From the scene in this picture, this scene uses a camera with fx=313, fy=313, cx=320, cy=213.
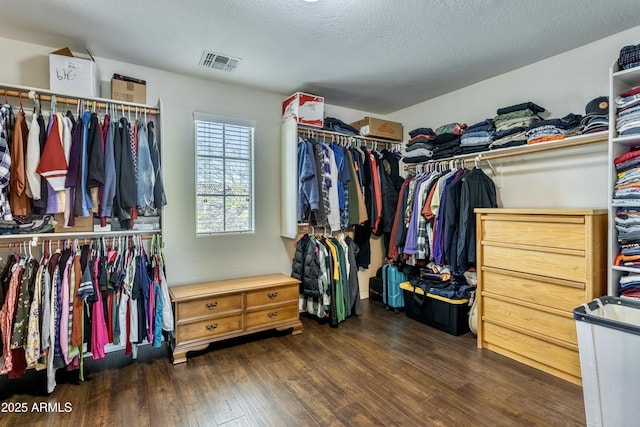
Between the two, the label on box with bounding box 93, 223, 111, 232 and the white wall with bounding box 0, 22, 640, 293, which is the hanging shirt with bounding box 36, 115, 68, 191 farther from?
the white wall with bounding box 0, 22, 640, 293

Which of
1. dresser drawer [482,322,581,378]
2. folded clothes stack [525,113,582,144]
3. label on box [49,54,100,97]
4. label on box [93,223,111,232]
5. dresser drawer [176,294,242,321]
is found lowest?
dresser drawer [482,322,581,378]

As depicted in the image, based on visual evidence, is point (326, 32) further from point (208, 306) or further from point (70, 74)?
point (208, 306)

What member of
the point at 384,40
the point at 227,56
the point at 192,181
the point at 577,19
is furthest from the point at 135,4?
the point at 577,19

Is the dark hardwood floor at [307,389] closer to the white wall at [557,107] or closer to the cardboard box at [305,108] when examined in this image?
the white wall at [557,107]

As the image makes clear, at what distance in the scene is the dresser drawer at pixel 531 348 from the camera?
2174mm

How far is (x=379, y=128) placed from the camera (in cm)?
383

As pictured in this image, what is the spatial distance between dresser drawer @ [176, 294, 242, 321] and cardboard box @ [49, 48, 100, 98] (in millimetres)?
1777

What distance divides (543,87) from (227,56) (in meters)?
2.76

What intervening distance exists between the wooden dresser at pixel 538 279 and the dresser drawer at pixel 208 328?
84.2 inches

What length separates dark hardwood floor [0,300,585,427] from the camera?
A: 6.01 feet

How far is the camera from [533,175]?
2848 mm

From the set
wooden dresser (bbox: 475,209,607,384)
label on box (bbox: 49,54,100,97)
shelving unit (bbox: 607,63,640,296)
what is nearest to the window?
label on box (bbox: 49,54,100,97)

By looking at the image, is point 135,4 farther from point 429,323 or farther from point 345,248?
point 429,323

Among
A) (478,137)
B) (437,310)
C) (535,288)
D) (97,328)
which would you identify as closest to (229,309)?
(97,328)
